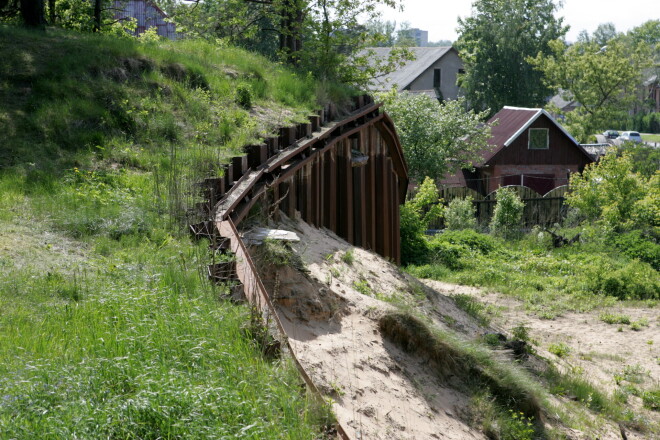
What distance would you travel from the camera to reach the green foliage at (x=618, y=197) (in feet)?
77.3

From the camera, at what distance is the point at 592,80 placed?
53406 millimetres

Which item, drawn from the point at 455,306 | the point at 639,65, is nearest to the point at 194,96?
the point at 455,306

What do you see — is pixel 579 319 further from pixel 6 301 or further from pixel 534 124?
pixel 534 124

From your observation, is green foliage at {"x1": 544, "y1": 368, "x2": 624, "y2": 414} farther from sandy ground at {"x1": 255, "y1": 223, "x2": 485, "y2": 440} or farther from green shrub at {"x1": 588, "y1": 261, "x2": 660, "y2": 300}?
green shrub at {"x1": 588, "y1": 261, "x2": 660, "y2": 300}

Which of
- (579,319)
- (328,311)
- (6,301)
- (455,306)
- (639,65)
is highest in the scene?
(639,65)

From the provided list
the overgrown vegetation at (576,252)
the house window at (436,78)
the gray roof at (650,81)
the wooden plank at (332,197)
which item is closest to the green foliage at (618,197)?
the overgrown vegetation at (576,252)

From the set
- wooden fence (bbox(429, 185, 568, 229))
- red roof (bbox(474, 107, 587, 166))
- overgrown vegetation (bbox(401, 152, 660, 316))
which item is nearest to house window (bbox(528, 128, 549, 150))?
red roof (bbox(474, 107, 587, 166))

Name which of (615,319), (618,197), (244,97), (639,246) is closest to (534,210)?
(618,197)

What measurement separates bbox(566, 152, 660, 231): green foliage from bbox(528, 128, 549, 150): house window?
1639cm

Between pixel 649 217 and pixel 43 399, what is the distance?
2231 centimetres

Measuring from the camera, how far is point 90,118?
38.8 ft

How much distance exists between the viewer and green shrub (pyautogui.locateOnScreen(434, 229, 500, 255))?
22895 millimetres

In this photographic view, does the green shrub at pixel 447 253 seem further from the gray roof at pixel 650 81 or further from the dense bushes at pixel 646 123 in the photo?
the gray roof at pixel 650 81

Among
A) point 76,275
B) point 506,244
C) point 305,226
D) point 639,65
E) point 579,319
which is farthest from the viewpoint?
point 639,65
